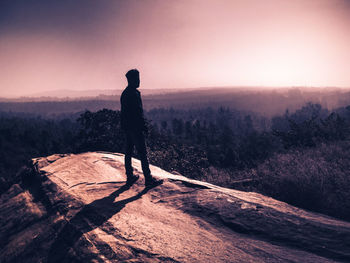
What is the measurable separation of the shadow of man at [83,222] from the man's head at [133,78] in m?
2.16

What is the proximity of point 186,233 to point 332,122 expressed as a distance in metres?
16.0

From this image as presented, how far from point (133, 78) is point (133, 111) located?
673 millimetres

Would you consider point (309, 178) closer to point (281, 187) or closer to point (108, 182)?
point (281, 187)

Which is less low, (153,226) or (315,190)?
(153,226)

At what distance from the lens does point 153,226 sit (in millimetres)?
2770

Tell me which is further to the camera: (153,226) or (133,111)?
(133,111)

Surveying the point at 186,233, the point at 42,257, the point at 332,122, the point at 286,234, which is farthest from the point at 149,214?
the point at 332,122

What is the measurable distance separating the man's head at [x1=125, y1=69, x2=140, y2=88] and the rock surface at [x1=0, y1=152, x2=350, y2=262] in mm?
2069

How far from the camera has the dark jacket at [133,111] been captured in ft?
13.7

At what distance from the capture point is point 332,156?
6.99m

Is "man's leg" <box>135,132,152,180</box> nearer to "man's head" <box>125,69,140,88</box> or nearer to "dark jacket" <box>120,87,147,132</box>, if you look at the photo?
"dark jacket" <box>120,87,147,132</box>

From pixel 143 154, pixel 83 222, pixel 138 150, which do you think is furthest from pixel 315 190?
pixel 83 222

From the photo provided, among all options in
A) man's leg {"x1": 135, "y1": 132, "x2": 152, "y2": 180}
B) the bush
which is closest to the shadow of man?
man's leg {"x1": 135, "y1": 132, "x2": 152, "y2": 180}

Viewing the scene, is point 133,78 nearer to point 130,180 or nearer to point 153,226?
point 130,180
